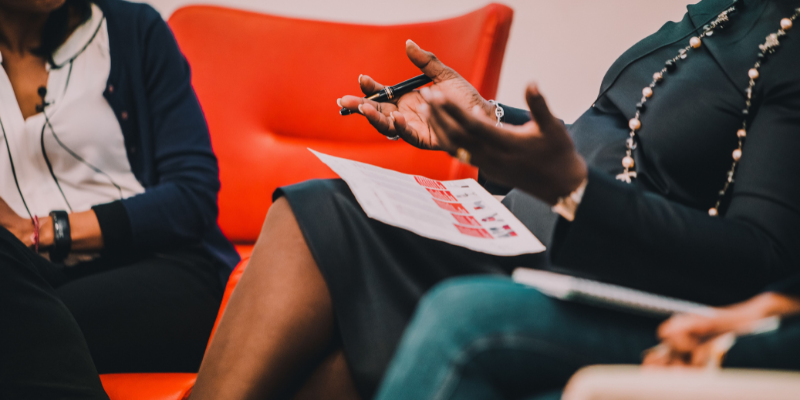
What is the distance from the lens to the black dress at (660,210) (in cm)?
47

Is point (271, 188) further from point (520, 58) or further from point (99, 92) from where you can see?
point (520, 58)

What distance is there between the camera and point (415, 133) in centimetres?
73

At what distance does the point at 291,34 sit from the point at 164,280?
30.8 inches

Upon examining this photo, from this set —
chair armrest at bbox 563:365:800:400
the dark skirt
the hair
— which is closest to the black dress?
the dark skirt

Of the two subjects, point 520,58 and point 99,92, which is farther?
point 520,58

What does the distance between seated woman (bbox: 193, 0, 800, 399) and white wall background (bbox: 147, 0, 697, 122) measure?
1.86 ft

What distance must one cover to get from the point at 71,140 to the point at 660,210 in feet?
3.12

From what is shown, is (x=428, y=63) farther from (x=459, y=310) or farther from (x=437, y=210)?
(x=459, y=310)

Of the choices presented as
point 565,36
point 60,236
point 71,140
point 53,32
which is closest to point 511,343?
point 60,236

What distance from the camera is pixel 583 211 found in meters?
0.45

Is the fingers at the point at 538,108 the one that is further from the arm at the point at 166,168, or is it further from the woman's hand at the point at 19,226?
the woman's hand at the point at 19,226

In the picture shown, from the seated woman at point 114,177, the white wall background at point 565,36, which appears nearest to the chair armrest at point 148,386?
the seated woman at point 114,177

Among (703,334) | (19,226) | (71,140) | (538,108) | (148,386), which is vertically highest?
(538,108)

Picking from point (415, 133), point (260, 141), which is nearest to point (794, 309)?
point (415, 133)
